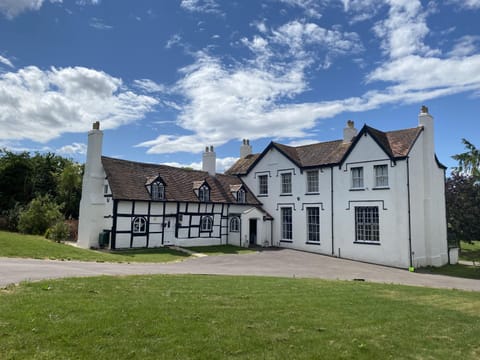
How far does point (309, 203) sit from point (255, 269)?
12.8 meters

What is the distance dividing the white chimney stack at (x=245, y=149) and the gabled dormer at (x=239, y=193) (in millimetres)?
7006

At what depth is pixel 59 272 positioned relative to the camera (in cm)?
1344

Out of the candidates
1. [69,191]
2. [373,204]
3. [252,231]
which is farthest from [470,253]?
[69,191]

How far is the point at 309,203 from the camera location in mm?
30781

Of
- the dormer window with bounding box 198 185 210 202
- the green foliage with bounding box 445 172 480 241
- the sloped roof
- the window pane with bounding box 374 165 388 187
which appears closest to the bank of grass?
the dormer window with bounding box 198 185 210 202

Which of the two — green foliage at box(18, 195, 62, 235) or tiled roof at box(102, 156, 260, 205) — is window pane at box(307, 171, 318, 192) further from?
green foliage at box(18, 195, 62, 235)

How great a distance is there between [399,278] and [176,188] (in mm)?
18080

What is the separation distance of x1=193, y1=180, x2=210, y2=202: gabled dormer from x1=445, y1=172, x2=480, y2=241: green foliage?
2802cm

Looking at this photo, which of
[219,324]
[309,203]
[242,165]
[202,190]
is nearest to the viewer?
[219,324]

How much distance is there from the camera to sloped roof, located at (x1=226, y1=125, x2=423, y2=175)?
25906mm

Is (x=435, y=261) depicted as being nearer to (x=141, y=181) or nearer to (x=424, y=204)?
Answer: (x=424, y=204)

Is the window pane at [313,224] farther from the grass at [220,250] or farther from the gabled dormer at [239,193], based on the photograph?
the gabled dormer at [239,193]

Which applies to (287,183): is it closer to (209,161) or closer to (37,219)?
(209,161)

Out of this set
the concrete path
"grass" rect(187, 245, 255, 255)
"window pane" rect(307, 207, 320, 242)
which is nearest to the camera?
the concrete path
